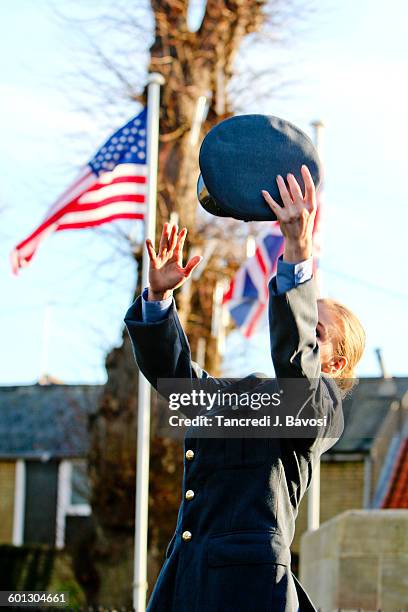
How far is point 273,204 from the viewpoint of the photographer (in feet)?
10.7

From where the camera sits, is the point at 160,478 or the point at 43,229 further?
the point at 160,478

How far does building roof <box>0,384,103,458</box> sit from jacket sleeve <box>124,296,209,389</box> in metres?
A: 20.5

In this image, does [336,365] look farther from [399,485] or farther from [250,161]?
[399,485]

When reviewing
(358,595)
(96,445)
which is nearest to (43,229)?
(96,445)

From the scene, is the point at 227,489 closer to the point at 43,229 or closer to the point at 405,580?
the point at 405,580

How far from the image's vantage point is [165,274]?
357 centimetres

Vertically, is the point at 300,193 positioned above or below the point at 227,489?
above

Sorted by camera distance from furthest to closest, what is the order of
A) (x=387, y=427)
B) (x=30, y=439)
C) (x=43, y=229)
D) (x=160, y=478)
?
(x=30, y=439), (x=387, y=427), (x=160, y=478), (x=43, y=229)

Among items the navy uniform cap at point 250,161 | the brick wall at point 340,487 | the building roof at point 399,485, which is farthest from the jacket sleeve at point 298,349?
the brick wall at point 340,487

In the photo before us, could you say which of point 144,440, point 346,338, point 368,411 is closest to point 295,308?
point 346,338

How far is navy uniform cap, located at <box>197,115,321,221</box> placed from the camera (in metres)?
3.37

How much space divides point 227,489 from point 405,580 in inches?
147

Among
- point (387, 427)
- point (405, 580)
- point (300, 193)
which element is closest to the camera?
point (300, 193)

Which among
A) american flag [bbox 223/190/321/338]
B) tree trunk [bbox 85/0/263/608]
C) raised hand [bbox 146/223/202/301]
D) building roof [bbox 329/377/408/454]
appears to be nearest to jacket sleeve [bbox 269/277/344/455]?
raised hand [bbox 146/223/202/301]
